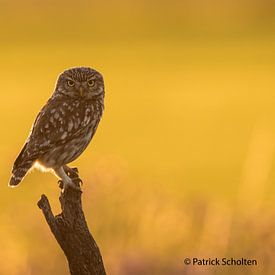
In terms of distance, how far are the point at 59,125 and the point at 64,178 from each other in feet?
1.37

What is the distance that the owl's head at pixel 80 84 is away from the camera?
9680mm

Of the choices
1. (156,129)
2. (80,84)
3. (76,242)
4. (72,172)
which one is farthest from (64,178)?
(156,129)

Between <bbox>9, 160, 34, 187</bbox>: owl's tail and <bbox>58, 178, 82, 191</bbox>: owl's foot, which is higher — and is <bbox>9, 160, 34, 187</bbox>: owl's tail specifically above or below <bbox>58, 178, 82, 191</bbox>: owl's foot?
above

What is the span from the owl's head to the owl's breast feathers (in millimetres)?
69

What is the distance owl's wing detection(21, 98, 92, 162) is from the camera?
902 centimetres

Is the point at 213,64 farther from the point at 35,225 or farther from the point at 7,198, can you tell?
the point at 35,225

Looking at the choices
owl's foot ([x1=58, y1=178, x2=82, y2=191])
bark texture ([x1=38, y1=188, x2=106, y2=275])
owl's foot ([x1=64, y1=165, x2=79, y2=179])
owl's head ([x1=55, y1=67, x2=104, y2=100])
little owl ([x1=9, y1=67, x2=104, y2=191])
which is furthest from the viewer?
owl's head ([x1=55, y1=67, x2=104, y2=100])

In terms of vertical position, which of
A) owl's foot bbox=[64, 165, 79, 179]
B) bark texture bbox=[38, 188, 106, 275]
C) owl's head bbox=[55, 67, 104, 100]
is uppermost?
owl's head bbox=[55, 67, 104, 100]

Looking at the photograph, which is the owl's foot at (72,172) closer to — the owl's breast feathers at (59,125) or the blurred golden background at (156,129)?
the owl's breast feathers at (59,125)

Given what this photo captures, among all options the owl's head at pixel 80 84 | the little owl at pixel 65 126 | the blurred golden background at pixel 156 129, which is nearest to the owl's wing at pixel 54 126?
the little owl at pixel 65 126

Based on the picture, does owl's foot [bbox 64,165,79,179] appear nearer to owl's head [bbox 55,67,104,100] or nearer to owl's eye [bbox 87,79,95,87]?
owl's head [bbox 55,67,104,100]

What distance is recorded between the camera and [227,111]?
91.2 ft

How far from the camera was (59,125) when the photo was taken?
922 cm

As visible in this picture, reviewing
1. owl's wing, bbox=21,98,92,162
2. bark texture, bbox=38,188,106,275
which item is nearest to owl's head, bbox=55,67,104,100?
owl's wing, bbox=21,98,92,162
